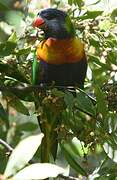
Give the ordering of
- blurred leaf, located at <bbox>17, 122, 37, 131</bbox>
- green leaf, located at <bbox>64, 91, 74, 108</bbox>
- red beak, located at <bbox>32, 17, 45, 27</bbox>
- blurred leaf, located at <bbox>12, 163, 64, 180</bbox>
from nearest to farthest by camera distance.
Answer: blurred leaf, located at <bbox>12, 163, 64, 180</bbox>
green leaf, located at <bbox>64, 91, 74, 108</bbox>
red beak, located at <bbox>32, 17, 45, 27</bbox>
blurred leaf, located at <bbox>17, 122, 37, 131</bbox>

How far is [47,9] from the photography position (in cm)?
195

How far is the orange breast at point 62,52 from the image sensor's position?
6.35 ft

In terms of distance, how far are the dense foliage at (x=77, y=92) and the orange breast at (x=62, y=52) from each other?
44 millimetres

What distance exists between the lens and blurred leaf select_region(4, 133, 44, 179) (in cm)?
99

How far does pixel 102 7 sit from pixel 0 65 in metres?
0.54

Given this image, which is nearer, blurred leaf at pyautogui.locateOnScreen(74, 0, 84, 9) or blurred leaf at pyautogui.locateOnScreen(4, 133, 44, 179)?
blurred leaf at pyautogui.locateOnScreen(4, 133, 44, 179)

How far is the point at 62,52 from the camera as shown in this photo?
1.97 meters

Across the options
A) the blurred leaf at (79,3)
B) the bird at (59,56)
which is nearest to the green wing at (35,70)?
the bird at (59,56)

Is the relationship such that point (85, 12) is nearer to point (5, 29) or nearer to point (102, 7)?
point (102, 7)

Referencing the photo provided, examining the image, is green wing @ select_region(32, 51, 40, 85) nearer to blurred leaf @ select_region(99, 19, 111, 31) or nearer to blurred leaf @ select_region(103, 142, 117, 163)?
blurred leaf @ select_region(99, 19, 111, 31)

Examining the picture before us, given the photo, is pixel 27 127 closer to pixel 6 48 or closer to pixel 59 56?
pixel 59 56

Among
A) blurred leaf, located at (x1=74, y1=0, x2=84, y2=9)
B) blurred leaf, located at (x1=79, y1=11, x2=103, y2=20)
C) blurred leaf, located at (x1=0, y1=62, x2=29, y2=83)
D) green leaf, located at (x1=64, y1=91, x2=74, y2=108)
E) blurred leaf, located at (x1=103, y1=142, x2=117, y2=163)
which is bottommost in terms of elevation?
blurred leaf, located at (x1=103, y1=142, x2=117, y2=163)

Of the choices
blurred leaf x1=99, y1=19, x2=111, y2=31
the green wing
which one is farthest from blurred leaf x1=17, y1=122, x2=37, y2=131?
blurred leaf x1=99, y1=19, x2=111, y2=31

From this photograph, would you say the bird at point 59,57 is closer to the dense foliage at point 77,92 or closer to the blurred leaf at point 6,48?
the dense foliage at point 77,92
